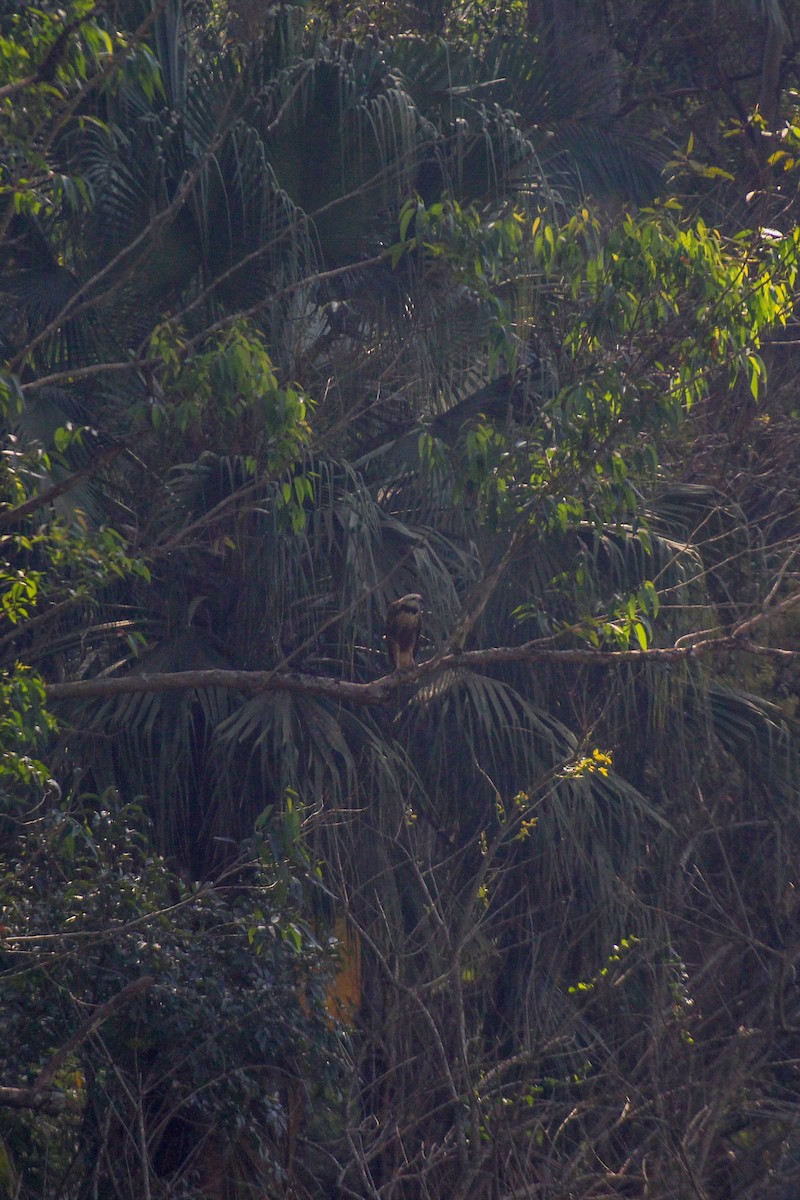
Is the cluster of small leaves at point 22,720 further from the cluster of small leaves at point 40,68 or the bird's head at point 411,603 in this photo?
the bird's head at point 411,603

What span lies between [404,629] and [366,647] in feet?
1.85

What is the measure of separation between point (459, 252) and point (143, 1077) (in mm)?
3074

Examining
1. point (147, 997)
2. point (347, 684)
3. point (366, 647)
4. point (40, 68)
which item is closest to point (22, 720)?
point (147, 997)

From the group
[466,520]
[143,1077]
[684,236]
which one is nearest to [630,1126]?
[143,1077]

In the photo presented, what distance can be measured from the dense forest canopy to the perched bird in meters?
0.15

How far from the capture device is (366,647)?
5641 mm

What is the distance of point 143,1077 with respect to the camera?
4.22m

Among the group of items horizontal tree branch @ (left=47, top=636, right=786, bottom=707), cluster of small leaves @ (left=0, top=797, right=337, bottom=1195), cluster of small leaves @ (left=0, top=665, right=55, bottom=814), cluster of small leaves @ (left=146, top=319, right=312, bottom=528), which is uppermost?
cluster of small leaves @ (left=146, top=319, right=312, bottom=528)

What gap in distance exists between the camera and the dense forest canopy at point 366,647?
413cm

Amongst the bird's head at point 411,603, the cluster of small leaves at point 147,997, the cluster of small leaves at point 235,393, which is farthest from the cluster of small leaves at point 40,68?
the cluster of small leaves at point 147,997

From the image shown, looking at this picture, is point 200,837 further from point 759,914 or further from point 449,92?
point 449,92

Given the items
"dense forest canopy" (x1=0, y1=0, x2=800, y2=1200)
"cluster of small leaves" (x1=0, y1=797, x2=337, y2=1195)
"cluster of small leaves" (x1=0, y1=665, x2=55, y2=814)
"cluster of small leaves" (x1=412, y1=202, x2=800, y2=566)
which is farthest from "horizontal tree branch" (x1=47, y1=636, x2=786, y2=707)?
"cluster of small leaves" (x1=0, y1=665, x2=55, y2=814)

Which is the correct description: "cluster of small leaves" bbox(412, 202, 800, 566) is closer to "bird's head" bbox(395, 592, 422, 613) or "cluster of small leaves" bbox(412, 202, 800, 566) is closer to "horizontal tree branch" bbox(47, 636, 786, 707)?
"horizontal tree branch" bbox(47, 636, 786, 707)

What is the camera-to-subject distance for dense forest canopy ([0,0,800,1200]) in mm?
4129
